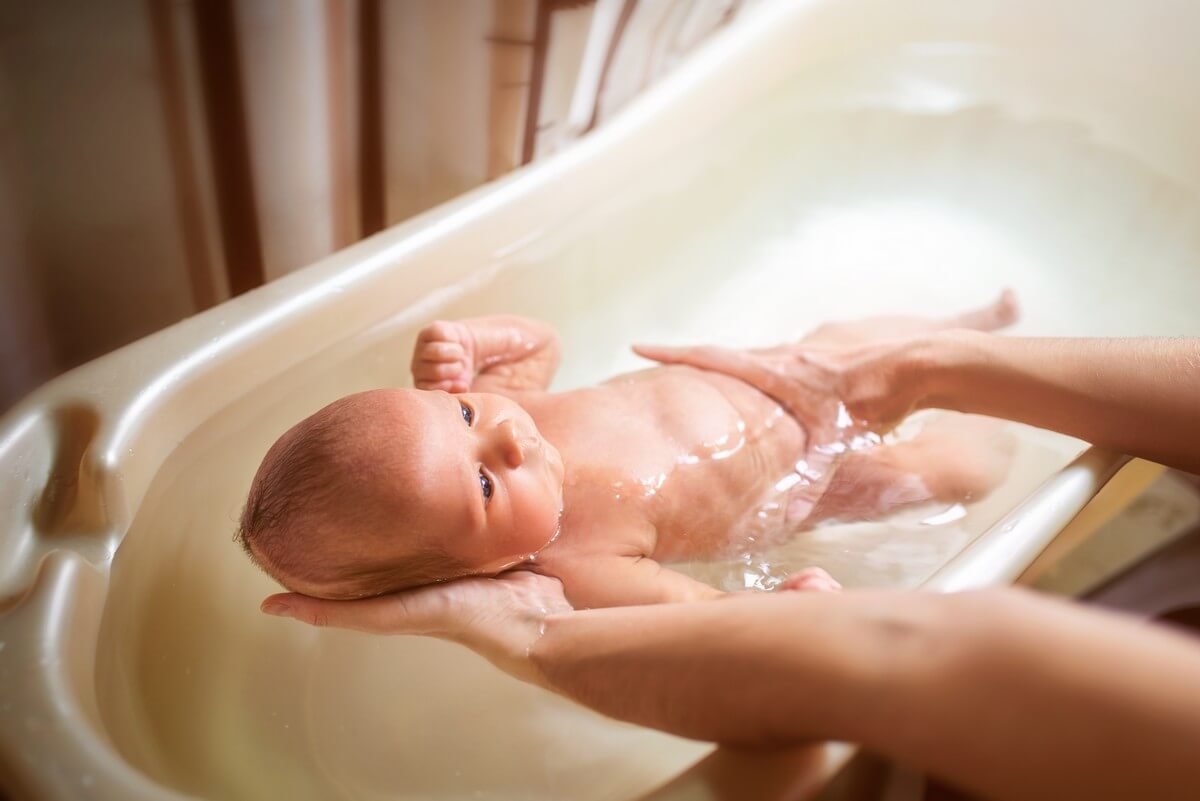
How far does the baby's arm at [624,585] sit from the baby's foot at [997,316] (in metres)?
0.73

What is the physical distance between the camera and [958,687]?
52cm

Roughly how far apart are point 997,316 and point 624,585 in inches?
32.6

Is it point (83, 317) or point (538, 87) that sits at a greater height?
point (538, 87)

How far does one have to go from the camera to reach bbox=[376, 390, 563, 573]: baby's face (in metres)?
0.85

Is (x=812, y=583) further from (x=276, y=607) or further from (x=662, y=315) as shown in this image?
(x=662, y=315)

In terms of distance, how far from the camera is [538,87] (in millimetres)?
1504

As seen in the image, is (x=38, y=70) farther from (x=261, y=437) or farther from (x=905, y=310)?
(x=905, y=310)

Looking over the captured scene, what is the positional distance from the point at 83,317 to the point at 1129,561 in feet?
5.40

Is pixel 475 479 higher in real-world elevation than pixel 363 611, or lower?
higher

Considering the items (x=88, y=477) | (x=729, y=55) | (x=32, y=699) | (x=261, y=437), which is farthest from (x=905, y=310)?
(x=32, y=699)

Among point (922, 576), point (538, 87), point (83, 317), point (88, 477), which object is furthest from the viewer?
point (538, 87)

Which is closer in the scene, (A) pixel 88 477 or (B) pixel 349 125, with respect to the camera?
(A) pixel 88 477

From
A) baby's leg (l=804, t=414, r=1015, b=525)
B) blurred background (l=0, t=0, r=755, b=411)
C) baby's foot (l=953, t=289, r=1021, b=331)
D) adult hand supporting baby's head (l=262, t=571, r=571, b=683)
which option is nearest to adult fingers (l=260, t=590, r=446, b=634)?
adult hand supporting baby's head (l=262, t=571, r=571, b=683)

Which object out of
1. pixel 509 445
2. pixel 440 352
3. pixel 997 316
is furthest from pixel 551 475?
pixel 997 316
